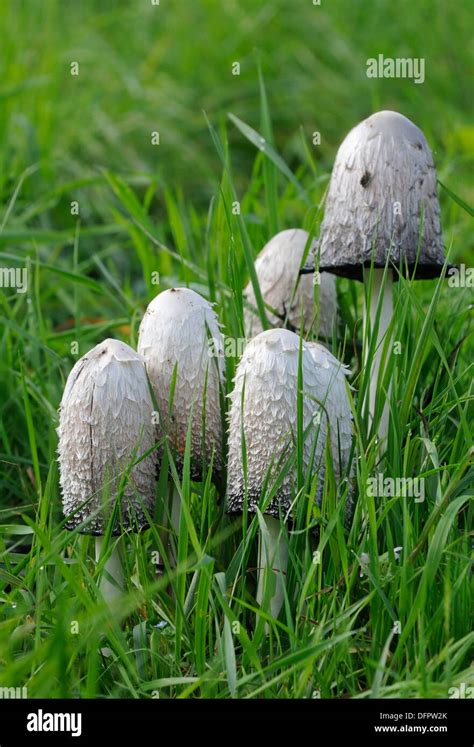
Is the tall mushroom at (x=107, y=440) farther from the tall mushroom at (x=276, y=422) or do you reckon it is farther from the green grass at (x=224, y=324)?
the tall mushroom at (x=276, y=422)

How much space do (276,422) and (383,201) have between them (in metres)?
0.71

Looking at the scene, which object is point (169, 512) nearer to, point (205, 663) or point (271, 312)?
point (205, 663)

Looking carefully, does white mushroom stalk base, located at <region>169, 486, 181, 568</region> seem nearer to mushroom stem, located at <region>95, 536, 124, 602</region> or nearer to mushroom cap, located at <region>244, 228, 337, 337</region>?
mushroom stem, located at <region>95, 536, 124, 602</region>

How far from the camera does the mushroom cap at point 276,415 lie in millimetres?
2105

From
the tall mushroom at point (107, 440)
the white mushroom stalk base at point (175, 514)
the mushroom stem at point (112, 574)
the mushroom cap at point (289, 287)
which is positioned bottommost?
the mushroom stem at point (112, 574)

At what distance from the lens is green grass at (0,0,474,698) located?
1927 mm

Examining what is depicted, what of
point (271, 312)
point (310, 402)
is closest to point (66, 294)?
point (271, 312)

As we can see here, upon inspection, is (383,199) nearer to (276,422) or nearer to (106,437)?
(276,422)

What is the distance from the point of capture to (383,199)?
2467 mm

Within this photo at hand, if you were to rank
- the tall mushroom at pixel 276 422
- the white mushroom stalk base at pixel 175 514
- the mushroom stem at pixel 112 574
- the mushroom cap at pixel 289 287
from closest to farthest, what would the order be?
the tall mushroom at pixel 276 422 < the mushroom stem at pixel 112 574 < the white mushroom stalk base at pixel 175 514 < the mushroom cap at pixel 289 287

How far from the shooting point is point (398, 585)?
6.62 ft

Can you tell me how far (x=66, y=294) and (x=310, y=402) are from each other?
92.6 inches

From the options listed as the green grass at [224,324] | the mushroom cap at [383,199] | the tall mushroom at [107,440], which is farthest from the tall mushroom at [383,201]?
the tall mushroom at [107,440]

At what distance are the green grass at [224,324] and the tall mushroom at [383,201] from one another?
14cm
